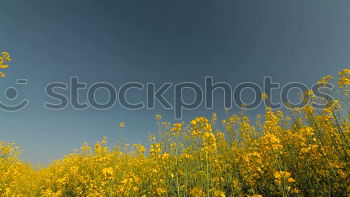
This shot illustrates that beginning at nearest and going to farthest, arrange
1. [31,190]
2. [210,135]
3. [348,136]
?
1. [210,135]
2. [348,136]
3. [31,190]

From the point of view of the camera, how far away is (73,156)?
11.3m

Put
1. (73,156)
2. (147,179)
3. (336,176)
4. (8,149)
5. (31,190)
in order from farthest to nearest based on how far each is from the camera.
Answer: (73,156) → (8,149) → (31,190) → (147,179) → (336,176)

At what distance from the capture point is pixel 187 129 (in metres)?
4.74

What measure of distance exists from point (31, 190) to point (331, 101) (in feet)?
32.6

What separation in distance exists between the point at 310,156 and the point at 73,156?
11.0 meters

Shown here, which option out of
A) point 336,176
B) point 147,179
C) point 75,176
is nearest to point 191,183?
point 147,179

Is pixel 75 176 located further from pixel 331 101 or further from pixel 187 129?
pixel 331 101

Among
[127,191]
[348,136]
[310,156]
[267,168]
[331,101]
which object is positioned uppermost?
[331,101]

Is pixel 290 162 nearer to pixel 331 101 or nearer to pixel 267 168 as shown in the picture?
pixel 267 168

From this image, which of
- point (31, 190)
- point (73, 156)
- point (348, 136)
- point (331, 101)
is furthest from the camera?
point (73, 156)

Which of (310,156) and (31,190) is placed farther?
(31,190)

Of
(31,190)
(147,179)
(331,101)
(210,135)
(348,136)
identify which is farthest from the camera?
(31,190)

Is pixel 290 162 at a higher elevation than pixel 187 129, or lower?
lower

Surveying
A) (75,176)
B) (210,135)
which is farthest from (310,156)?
(75,176)
